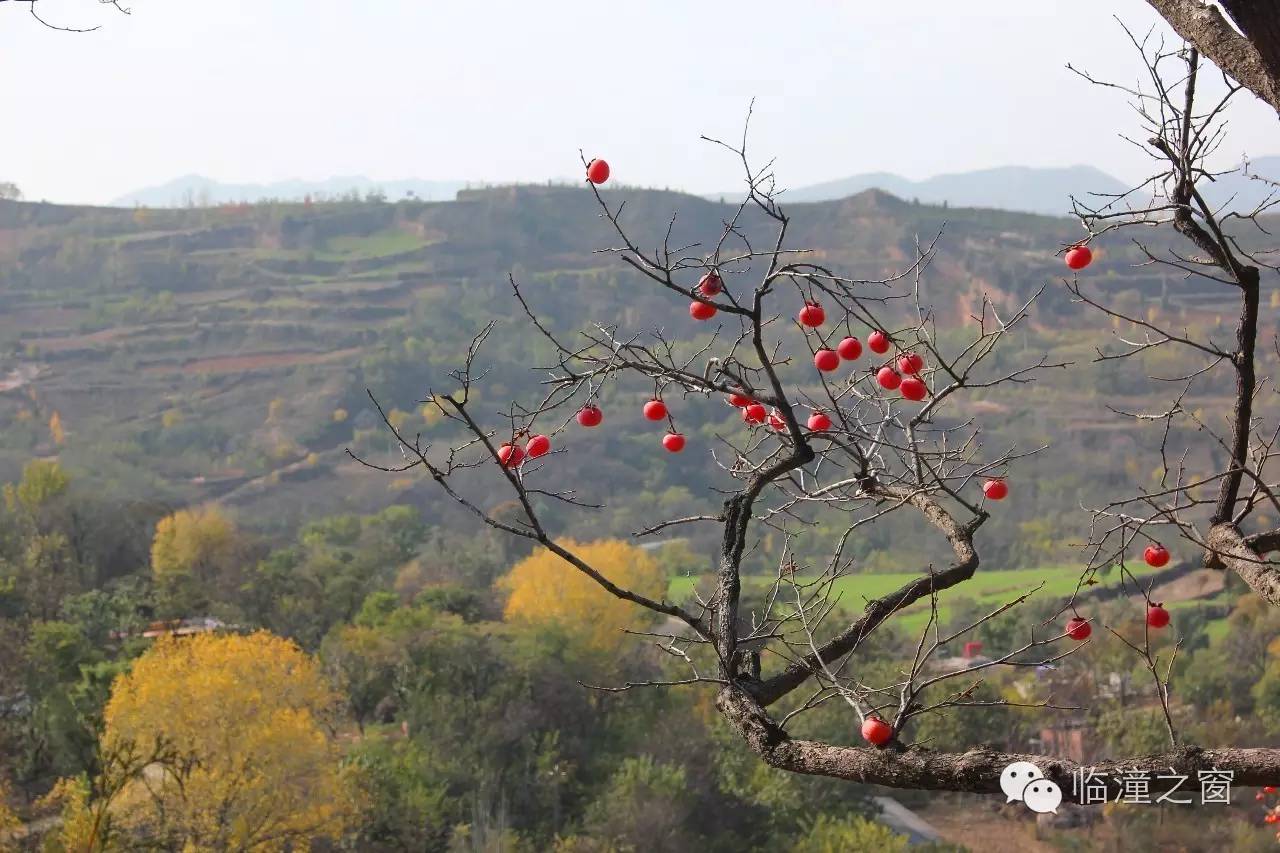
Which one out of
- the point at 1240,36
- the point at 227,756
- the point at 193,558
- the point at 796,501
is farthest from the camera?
the point at 193,558

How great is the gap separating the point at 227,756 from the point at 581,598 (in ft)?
26.5

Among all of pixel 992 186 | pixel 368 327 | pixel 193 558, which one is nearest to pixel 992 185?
pixel 992 186

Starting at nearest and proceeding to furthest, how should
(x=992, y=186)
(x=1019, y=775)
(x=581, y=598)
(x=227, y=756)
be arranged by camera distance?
1. (x=1019, y=775)
2. (x=227, y=756)
3. (x=581, y=598)
4. (x=992, y=186)

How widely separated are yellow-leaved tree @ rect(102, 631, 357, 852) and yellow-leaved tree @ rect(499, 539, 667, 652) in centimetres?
527

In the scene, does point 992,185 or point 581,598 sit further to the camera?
point 992,185

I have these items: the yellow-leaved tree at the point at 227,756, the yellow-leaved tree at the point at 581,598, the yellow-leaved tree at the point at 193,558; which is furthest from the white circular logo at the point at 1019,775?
the yellow-leaved tree at the point at 193,558

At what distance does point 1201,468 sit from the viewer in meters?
38.9

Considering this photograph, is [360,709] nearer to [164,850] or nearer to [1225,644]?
[164,850]

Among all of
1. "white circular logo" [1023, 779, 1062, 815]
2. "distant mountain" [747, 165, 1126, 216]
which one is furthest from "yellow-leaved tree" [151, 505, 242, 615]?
"distant mountain" [747, 165, 1126, 216]

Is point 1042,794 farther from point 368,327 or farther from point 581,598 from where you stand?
point 368,327

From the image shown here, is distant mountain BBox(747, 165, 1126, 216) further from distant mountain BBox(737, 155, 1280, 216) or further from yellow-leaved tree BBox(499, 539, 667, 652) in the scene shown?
yellow-leaved tree BBox(499, 539, 667, 652)

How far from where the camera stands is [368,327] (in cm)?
5519

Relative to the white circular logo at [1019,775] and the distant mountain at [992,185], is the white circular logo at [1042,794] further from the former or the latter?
the distant mountain at [992,185]

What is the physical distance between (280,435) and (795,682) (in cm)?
4762
